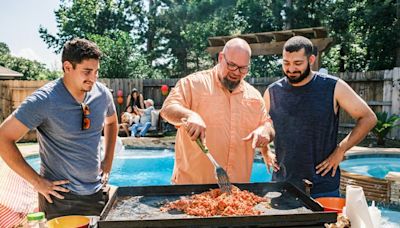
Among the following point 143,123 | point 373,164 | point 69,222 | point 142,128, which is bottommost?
point 373,164

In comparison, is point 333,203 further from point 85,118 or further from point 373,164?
point 373,164

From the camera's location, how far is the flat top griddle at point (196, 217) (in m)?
1.44

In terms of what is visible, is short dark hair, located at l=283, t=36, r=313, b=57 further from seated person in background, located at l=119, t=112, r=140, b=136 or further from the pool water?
seated person in background, located at l=119, t=112, r=140, b=136

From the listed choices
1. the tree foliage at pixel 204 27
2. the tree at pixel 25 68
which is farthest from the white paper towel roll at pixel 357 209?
the tree at pixel 25 68

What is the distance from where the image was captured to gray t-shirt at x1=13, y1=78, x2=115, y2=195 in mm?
2178

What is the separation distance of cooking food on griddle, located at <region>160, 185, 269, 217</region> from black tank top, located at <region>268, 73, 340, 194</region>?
0.73 m

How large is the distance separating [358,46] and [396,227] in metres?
14.1

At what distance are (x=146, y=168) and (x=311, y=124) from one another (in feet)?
23.5

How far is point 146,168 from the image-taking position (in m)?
9.22

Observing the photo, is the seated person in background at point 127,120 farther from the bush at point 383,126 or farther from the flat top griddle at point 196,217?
the flat top griddle at point 196,217

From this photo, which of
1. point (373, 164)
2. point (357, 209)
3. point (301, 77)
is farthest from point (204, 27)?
point (357, 209)

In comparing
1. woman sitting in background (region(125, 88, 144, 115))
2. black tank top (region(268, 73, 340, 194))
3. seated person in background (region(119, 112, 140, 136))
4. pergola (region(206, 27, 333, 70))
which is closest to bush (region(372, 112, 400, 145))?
pergola (region(206, 27, 333, 70))

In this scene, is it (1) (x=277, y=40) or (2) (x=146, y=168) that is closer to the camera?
(2) (x=146, y=168)

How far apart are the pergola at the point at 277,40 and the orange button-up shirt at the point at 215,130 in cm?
783
